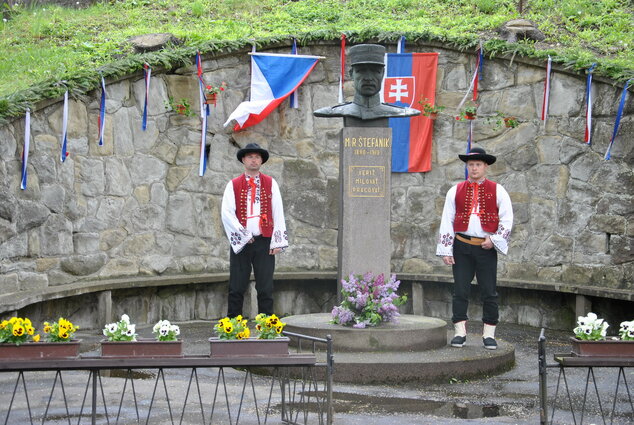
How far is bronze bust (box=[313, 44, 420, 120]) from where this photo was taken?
26.1 feet

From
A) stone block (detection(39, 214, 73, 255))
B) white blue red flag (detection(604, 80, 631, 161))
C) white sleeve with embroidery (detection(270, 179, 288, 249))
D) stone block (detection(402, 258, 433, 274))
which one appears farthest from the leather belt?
stone block (detection(39, 214, 73, 255))

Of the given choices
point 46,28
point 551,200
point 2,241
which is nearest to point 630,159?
point 551,200

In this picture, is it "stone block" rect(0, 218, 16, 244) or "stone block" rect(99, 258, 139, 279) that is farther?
"stone block" rect(99, 258, 139, 279)

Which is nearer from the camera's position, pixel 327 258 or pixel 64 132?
pixel 64 132

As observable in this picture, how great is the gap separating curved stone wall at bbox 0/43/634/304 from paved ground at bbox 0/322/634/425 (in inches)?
107

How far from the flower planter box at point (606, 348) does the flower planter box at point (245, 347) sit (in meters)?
1.70

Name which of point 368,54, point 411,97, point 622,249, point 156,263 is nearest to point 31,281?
point 156,263

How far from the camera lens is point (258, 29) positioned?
1209 centimetres

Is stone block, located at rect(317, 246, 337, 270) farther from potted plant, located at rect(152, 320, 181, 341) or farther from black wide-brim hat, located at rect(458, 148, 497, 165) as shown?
potted plant, located at rect(152, 320, 181, 341)

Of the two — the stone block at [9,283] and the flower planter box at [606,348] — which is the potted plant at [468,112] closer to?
the stone block at [9,283]

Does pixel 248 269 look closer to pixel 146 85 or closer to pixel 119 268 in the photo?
pixel 119 268

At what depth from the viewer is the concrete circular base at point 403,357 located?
22.7ft

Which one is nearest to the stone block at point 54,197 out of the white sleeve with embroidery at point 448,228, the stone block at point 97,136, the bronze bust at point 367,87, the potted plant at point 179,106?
the stone block at point 97,136

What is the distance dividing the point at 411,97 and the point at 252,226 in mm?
3661
